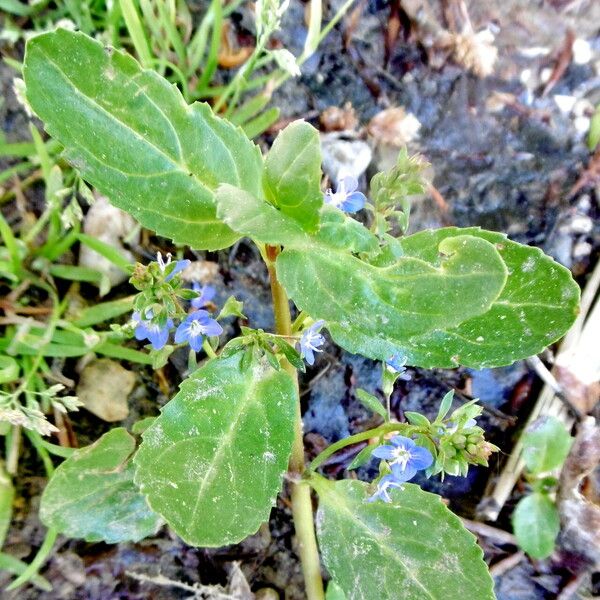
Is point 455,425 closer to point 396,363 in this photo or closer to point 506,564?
point 396,363

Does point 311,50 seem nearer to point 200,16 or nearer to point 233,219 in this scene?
point 200,16

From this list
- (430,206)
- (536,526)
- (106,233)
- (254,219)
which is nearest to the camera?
(254,219)

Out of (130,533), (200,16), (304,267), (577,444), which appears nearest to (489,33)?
(200,16)

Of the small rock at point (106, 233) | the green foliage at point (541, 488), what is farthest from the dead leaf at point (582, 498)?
the small rock at point (106, 233)

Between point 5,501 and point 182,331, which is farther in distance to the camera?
point 5,501

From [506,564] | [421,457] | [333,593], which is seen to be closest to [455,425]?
[421,457]

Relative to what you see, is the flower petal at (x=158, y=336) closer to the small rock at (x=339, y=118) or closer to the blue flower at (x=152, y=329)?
the blue flower at (x=152, y=329)
